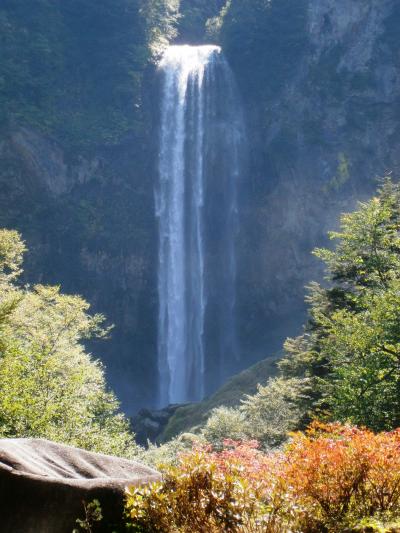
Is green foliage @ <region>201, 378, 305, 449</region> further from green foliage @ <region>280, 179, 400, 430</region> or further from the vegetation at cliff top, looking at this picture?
green foliage @ <region>280, 179, 400, 430</region>

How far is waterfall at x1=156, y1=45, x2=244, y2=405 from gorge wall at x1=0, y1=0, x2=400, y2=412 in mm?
1595

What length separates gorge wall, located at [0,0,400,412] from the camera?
144ft

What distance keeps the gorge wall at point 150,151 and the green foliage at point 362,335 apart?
28.6 meters

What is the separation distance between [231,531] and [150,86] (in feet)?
172

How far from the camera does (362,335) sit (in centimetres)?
1070

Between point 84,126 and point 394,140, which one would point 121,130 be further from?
point 394,140

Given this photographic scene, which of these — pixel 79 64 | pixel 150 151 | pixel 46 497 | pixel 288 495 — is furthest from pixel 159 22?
pixel 288 495

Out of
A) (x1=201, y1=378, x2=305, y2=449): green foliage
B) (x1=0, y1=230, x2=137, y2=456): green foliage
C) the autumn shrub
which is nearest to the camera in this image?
the autumn shrub

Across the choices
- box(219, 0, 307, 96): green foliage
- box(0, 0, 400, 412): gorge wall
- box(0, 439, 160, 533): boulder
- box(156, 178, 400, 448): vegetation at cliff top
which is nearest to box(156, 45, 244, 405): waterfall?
box(0, 0, 400, 412): gorge wall

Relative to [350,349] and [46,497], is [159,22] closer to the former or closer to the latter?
[350,349]

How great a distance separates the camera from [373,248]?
573 inches

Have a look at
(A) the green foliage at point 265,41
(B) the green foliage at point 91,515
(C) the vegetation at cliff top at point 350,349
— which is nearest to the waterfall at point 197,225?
(A) the green foliage at point 265,41

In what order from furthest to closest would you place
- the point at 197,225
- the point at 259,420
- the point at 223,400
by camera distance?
the point at 197,225
the point at 223,400
the point at 259,420

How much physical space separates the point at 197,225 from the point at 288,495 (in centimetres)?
4315
